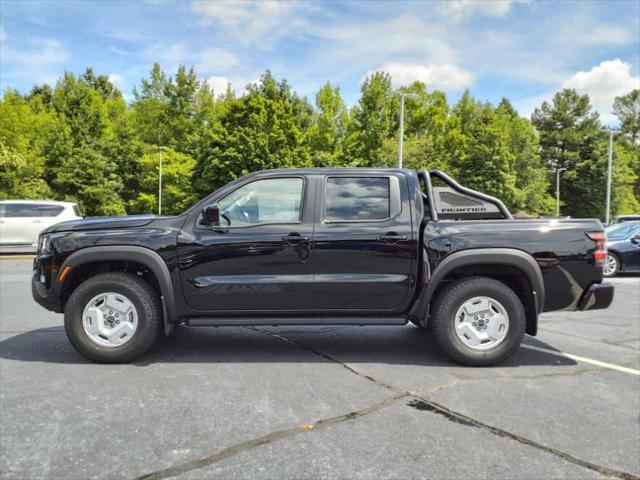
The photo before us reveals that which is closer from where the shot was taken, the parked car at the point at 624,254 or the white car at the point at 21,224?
the parked car at the point at 624,254

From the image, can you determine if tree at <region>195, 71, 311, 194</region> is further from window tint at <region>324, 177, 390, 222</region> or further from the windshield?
window tint at <region>324, 177, 390, 222</region>

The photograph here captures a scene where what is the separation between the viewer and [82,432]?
3.12 meters

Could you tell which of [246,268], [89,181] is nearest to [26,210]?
[246,268]

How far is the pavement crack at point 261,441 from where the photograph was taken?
2.65 metres

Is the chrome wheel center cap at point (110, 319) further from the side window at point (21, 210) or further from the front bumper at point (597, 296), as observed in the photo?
the side window at point (21, 210)

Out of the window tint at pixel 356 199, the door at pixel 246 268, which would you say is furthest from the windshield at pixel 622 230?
the door at pixel 246 268

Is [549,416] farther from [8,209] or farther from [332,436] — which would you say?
[8,209]

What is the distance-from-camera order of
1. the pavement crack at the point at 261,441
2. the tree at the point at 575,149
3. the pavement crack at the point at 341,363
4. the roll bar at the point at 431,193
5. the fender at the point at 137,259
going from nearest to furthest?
the pavement crack at the point at 261,441, the pavement crack at the point at 341,363, the fender at the point at 137,259, the roll bar at the point at 431,193, the tree at the point at 575,149

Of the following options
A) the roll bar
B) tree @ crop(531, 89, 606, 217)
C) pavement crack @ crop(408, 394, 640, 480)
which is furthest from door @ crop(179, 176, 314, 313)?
tree @ crop(531, 89, 606, 217)

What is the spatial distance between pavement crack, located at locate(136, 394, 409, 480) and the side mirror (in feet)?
6.79

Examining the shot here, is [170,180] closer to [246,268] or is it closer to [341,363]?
[246,268]

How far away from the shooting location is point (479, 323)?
4.61 m

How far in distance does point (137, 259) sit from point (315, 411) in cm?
212

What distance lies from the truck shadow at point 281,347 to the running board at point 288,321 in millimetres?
370
